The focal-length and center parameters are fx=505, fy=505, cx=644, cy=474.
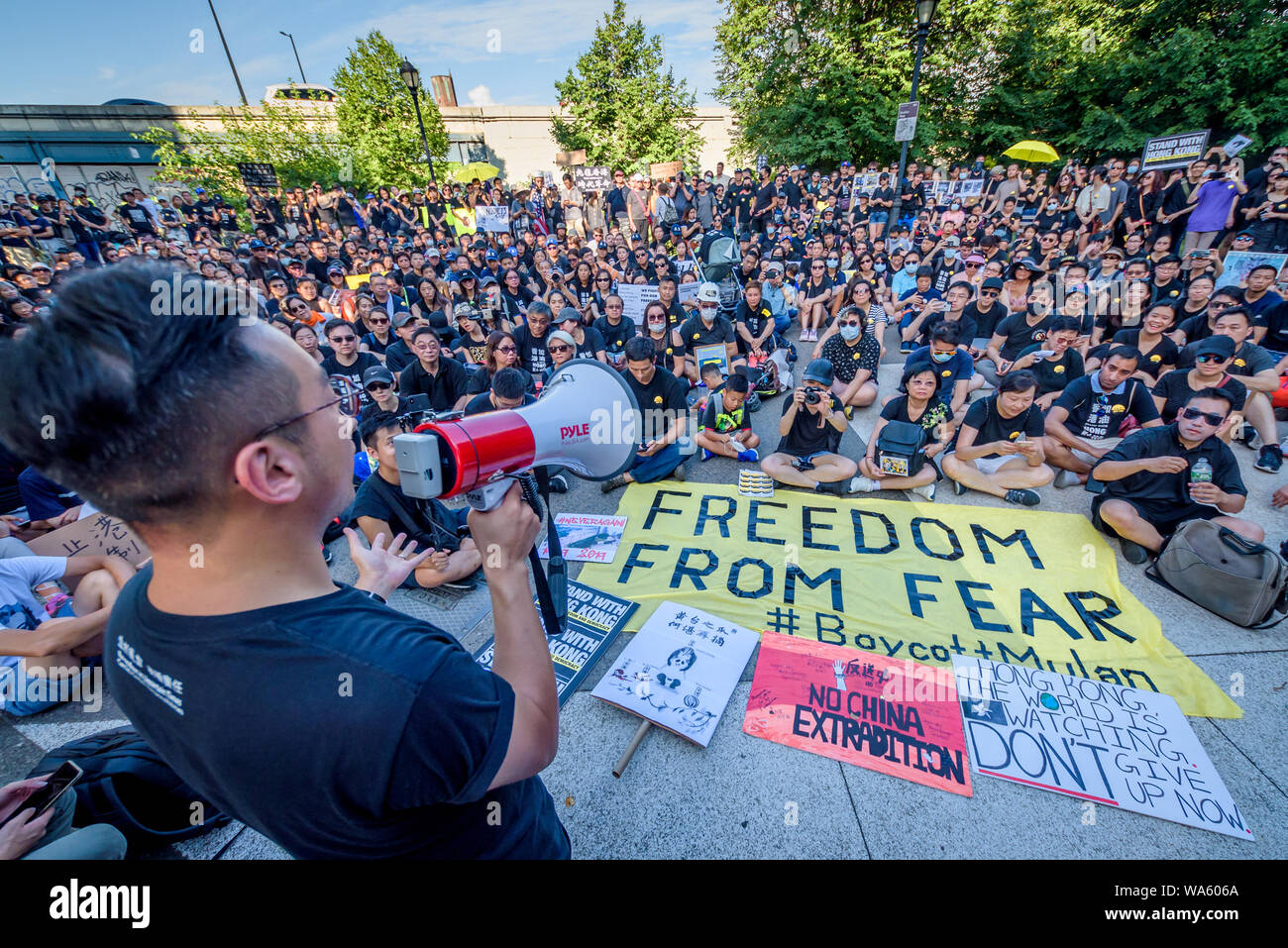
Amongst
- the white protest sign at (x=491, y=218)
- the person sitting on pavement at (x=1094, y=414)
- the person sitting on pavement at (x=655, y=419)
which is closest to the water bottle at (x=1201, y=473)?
the person sitting on pavement at (x=1094, y=414)

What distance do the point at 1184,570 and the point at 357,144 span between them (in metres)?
24.6

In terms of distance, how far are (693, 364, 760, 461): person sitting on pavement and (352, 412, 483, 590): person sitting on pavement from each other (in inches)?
104

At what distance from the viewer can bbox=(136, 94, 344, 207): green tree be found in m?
14.6

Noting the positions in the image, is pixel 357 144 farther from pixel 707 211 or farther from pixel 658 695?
pixel 658 695

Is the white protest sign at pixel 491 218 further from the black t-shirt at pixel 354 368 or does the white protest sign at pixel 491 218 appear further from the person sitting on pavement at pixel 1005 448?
the person sitting on pavement at pixel 1005 448

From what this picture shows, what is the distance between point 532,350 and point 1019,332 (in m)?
6.18

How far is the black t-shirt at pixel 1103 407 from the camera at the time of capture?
4418mm

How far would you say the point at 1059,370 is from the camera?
5.34 m

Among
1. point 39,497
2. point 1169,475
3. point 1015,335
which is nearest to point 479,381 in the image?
point 39,497

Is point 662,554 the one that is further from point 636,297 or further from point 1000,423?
point 636,297

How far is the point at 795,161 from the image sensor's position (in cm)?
1897

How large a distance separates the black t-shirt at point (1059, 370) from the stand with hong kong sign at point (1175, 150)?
739 cm
